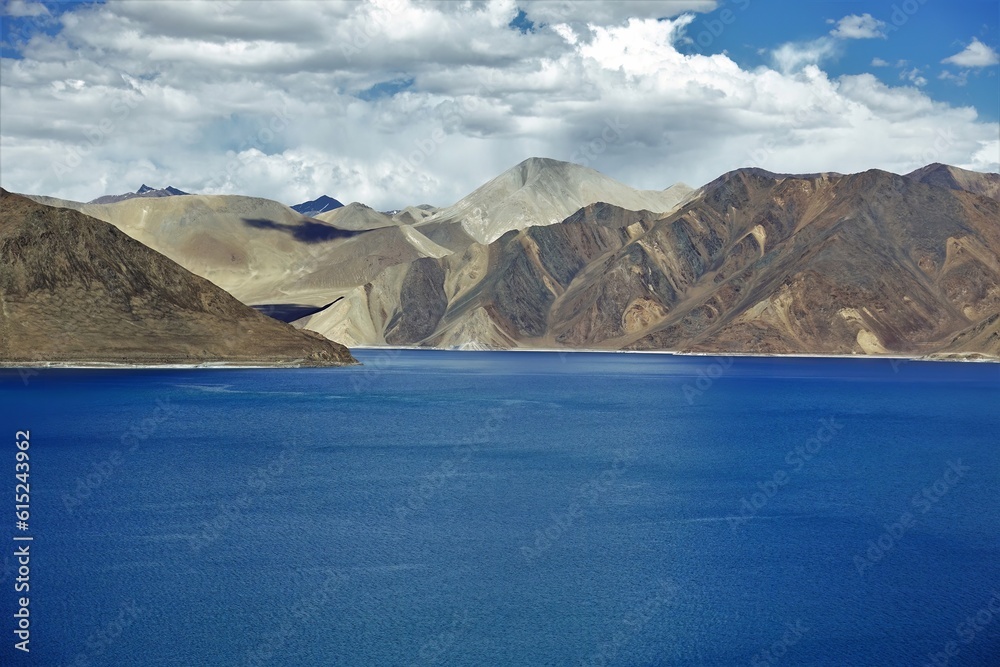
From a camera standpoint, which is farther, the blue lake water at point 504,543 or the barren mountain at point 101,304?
the barren mountain at point 101,304

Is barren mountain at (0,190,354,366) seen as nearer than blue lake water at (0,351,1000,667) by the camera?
No

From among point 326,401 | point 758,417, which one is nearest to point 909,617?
point 758,417

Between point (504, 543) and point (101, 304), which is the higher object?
point (101, 304)

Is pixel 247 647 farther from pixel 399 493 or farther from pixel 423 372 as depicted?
pixel 423 372

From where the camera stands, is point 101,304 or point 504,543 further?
point 101,304
